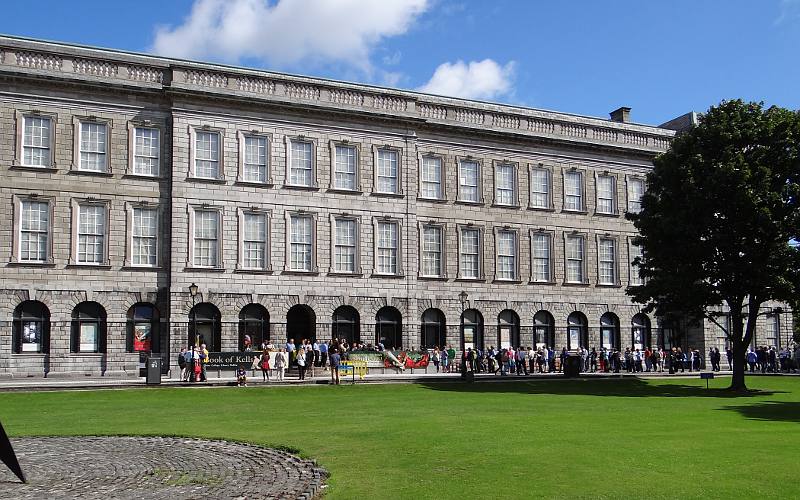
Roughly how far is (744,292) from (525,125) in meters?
20.6

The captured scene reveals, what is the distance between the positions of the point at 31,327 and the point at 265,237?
11842mm

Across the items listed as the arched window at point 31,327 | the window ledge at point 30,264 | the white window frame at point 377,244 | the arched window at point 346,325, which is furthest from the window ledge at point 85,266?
the white window frame at point 377,244

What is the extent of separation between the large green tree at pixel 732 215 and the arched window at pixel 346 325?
54.6ft

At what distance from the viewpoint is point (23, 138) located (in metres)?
40.5

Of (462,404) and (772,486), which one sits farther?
(462,404)

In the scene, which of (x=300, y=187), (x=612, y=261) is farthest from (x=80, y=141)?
(x=612, y=261)

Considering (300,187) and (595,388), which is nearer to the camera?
(595,388)

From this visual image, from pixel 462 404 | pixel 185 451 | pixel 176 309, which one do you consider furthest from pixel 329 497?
pixel 176 309

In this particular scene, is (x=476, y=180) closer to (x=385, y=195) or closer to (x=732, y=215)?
(x=385, y=195)

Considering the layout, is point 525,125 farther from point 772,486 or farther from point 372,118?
point 772,486

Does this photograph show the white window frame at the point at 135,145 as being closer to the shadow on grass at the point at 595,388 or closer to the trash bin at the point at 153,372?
the trash bin at the point at 153,372

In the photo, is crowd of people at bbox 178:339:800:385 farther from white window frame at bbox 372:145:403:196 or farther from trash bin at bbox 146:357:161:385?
white window frame at bbox 372:145:403:196

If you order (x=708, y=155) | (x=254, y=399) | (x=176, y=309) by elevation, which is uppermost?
(x=708, y=155)

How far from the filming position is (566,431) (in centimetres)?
1783
